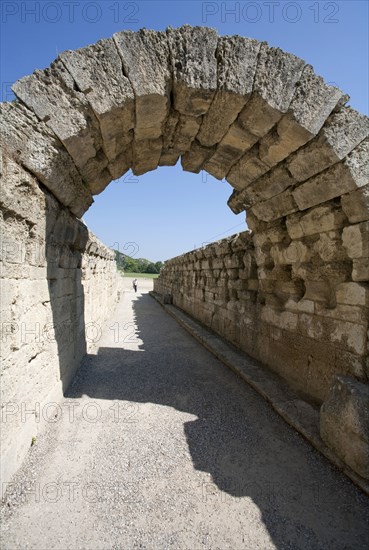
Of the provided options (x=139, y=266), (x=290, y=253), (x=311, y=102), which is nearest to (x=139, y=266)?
(x=139, y=266)

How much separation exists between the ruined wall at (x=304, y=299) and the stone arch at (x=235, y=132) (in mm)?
17

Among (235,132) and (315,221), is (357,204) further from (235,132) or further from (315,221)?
(235,132)

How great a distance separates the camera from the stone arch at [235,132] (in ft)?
8.16

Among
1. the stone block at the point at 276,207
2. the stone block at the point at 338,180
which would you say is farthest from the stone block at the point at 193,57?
the stone block at the point at 276,207

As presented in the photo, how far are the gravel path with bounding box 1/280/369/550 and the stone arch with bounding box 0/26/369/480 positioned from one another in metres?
1.09

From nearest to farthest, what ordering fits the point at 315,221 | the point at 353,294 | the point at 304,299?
the point at 353,294 → the point at 315,221 → the point at 304,299

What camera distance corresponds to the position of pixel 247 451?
2.53 metres

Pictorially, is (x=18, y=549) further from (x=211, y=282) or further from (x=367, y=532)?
(x=211, y=282)

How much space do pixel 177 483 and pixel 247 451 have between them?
2.34ft

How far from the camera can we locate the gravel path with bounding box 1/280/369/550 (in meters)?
1.77

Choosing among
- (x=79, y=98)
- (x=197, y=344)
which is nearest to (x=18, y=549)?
(x=79, y=98)

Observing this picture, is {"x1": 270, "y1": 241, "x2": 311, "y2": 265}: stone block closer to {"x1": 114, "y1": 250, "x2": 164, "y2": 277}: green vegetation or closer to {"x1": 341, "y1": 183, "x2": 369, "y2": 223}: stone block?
{"x1": 341, "y1": 183, "x2": 369, "y2": 223}: stone block

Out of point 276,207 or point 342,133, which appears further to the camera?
point 276,207

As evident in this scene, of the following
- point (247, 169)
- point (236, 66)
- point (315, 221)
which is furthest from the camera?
Result: point (247, 169)
